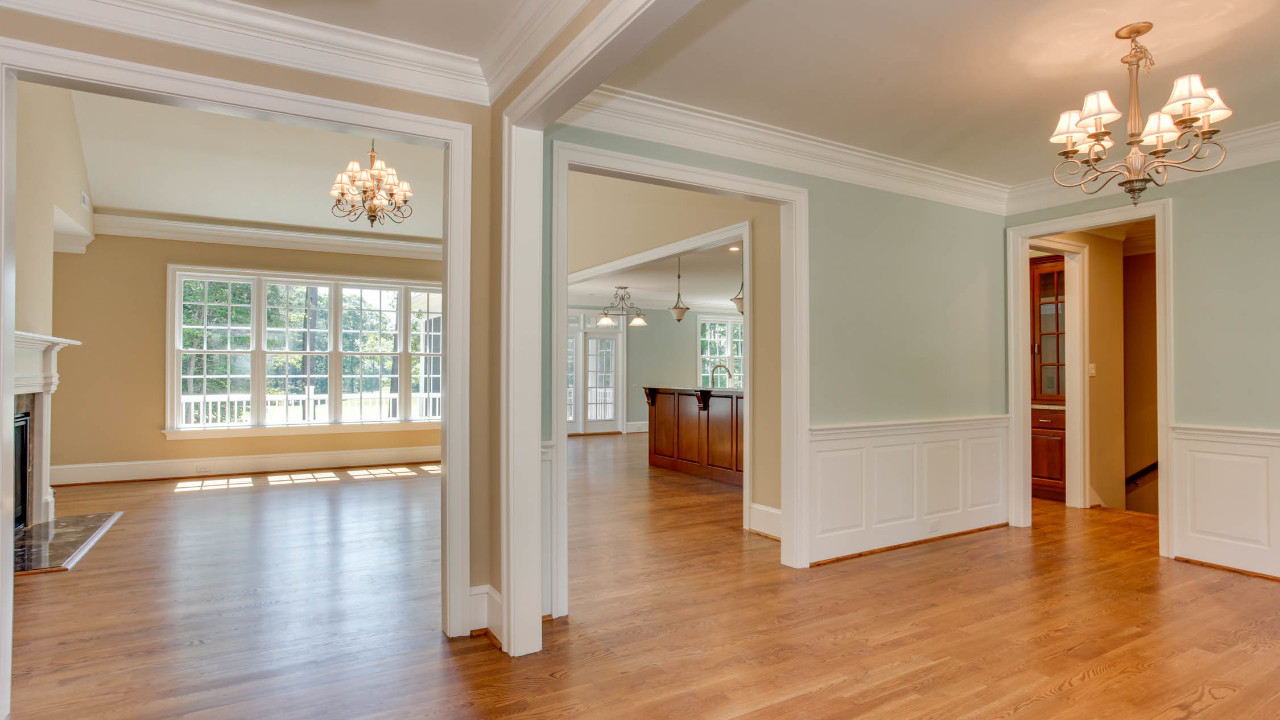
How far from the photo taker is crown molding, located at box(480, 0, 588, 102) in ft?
8.21

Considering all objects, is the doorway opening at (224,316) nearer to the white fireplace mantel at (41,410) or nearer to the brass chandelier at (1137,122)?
the white fireplace mantel at (41,410)

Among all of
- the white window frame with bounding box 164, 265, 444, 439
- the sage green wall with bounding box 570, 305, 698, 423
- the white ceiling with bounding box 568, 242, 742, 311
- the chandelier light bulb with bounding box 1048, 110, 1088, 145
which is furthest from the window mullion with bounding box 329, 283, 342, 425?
the chandelier light bulb with bounding box 1048, 110, 1088, 145

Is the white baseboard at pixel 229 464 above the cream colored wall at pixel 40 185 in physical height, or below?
below

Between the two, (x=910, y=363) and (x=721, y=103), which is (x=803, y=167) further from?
(x=910, y=363)

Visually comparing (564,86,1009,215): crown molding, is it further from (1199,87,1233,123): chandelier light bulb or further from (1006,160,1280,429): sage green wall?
(1199,87,1233,123): chandelier light bulb

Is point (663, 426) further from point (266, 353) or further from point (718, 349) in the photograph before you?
point (718, 349)

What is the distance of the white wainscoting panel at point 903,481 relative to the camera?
14.2 feet

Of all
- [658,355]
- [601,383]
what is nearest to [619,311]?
[658,355]

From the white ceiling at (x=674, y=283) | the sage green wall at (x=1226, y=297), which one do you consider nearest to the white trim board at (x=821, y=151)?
the sage green wall at (x=1226, y=297)

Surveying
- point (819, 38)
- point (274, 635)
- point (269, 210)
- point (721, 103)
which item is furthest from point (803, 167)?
point (269, 210)

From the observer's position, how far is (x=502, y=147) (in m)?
2.98

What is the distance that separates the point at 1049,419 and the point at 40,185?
8.44 metres

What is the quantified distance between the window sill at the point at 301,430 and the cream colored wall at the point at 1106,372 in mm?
7130

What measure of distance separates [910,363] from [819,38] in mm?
2593
